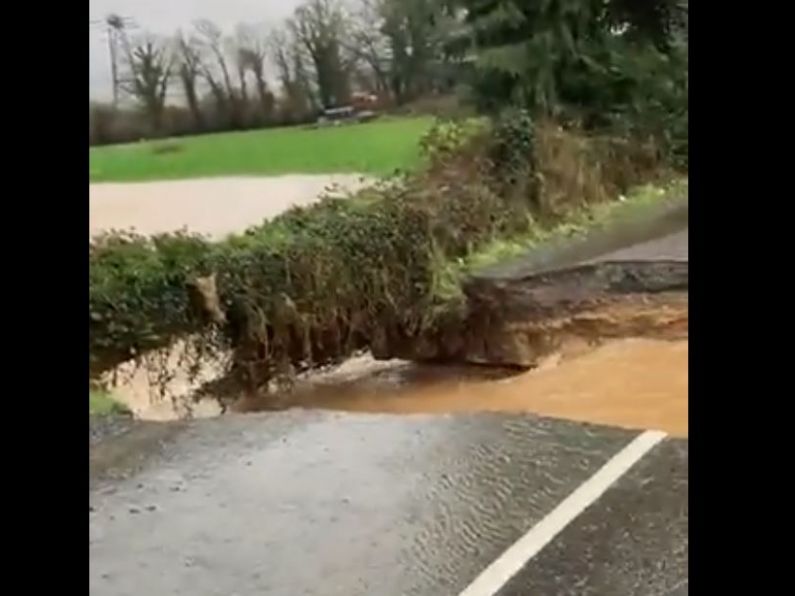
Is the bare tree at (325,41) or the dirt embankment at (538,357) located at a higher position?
the bare tree at (325,41)

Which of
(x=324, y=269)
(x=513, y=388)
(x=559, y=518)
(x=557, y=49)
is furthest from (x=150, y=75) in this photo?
(x=559, y=518)

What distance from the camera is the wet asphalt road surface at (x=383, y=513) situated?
60.7 inches

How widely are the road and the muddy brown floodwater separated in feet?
0.53

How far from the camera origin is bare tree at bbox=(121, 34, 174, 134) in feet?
7.31

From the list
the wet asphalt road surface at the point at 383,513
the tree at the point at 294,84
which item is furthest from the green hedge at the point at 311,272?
the wet asphalt road surface at the point at 383,513

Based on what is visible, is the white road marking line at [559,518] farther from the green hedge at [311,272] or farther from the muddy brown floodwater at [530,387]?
the green hedge at [311,272]

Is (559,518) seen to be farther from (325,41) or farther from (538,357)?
(325,41)

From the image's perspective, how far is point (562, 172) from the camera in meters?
2.76

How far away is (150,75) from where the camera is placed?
2275 millimetres

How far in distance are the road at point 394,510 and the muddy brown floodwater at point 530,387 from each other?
16cm

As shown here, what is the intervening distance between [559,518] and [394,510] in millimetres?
261
